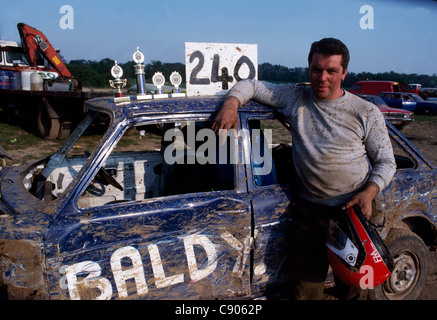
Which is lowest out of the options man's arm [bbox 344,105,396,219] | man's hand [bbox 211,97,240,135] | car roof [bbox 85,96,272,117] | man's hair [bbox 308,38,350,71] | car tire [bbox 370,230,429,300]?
car tire [bbox 370,230,429,300]

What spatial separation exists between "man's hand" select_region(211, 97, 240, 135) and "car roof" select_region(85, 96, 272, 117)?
129 millimetres

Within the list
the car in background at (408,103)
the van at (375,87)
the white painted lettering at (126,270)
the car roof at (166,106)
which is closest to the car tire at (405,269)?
the car roof at (166,106)

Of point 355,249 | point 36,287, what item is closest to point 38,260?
point 36,287

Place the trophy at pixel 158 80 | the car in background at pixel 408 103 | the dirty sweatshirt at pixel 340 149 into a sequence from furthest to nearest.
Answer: the car in background at pixel 408 103 < the trophy at pixel 158 80 < the dirty sweatshirt at pixel 340 149

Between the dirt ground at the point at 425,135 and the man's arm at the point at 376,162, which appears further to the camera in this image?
the dirt ground at the point at 425,135

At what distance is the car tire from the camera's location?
2834 millimetres

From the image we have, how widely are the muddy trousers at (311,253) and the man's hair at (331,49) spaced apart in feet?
3.52

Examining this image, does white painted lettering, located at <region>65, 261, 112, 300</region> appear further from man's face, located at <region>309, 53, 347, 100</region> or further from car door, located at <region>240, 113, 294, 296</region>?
man's face, located at <region>309, 53, 347, 100</region>

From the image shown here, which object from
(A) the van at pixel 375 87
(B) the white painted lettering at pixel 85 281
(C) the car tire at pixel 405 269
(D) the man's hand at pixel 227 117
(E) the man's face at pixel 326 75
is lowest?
(C) the car tire at pixel 405 269

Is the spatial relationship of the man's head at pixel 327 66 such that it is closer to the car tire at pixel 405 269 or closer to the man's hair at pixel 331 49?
the man's hair at pixel 331 49

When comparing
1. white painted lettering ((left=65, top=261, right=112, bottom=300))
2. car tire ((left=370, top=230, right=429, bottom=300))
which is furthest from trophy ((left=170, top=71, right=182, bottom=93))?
car tire ((left=370, top=230, right=429, bottom=300))

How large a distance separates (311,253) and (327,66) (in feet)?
4.44

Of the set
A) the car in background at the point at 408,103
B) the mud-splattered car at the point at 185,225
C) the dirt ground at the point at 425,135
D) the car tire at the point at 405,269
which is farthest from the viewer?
the car in background at the point at 408,103

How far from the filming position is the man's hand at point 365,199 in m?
2.18
